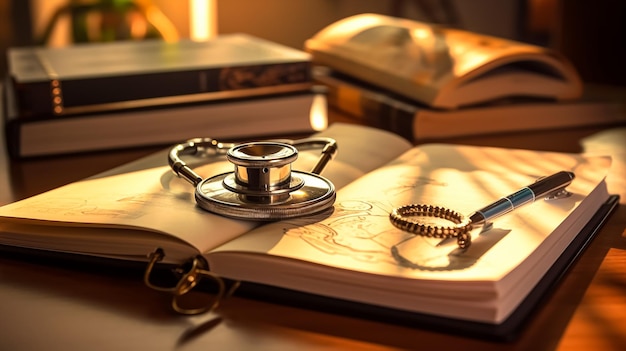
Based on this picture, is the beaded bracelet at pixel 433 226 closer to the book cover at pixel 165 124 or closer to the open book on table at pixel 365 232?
the open book on table at pixel 365 232

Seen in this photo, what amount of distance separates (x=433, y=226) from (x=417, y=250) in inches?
1.4

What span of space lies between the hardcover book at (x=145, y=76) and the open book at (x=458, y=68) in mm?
139

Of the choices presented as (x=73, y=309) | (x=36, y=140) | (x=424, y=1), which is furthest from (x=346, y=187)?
(x=424, y=1)

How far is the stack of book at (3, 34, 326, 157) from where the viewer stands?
1003mm

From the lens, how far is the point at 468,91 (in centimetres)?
108

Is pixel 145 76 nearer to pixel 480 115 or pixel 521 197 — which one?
pixel 480 115

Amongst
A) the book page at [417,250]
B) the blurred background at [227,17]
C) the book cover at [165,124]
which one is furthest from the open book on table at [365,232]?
the blurred background at [227,17]

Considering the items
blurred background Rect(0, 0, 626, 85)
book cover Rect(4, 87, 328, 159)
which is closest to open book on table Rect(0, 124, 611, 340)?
book cover Rect(4, 87, 328, 159)

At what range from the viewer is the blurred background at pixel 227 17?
8.84 feet

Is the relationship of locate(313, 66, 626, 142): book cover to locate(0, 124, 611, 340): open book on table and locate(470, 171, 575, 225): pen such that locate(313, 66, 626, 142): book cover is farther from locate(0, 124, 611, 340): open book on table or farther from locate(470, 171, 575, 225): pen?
locate(470, 171, 575, 225): pen

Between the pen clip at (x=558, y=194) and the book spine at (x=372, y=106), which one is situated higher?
the pen clip at (x=558, y=194)

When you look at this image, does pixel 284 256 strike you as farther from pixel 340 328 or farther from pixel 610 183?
pixel 610 183

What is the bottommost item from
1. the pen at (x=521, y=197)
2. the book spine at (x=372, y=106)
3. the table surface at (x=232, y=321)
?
the book spine at (x=372, y=106)

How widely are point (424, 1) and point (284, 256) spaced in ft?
9.61
